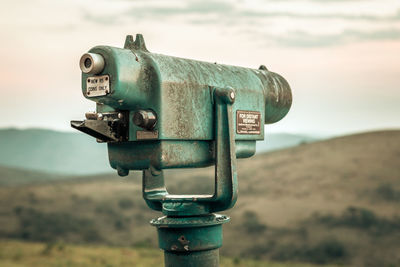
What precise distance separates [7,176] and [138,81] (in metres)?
40.6

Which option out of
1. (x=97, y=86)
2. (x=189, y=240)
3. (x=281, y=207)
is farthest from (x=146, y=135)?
(x=281, y=207)

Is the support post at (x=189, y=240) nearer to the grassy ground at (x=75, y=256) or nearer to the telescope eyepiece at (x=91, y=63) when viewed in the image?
the telescope eyepiece at (x=91, y=63)

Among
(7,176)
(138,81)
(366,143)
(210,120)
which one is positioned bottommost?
(7,176)

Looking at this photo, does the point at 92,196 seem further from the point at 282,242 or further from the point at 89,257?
the point at 89,257

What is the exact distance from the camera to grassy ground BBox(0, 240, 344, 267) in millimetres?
12270

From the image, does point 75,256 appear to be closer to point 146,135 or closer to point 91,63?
point 146,135

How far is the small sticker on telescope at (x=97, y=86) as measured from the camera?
3.23 m

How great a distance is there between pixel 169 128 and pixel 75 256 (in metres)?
10.5

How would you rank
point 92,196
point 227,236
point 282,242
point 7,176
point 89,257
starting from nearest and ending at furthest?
point 89,257 → point 282,242 → point 227,236 → point 92,196 → point 7,176

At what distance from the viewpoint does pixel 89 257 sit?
13266 mm

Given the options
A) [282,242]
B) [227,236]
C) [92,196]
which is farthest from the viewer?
[92,196]

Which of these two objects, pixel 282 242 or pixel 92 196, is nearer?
pixel 282 242

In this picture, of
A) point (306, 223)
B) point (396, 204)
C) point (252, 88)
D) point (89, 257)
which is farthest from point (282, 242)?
point (252, 88)

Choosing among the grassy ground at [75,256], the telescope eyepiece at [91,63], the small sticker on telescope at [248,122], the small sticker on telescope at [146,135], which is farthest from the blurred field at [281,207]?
the telescope eyepiece at [91,63]
